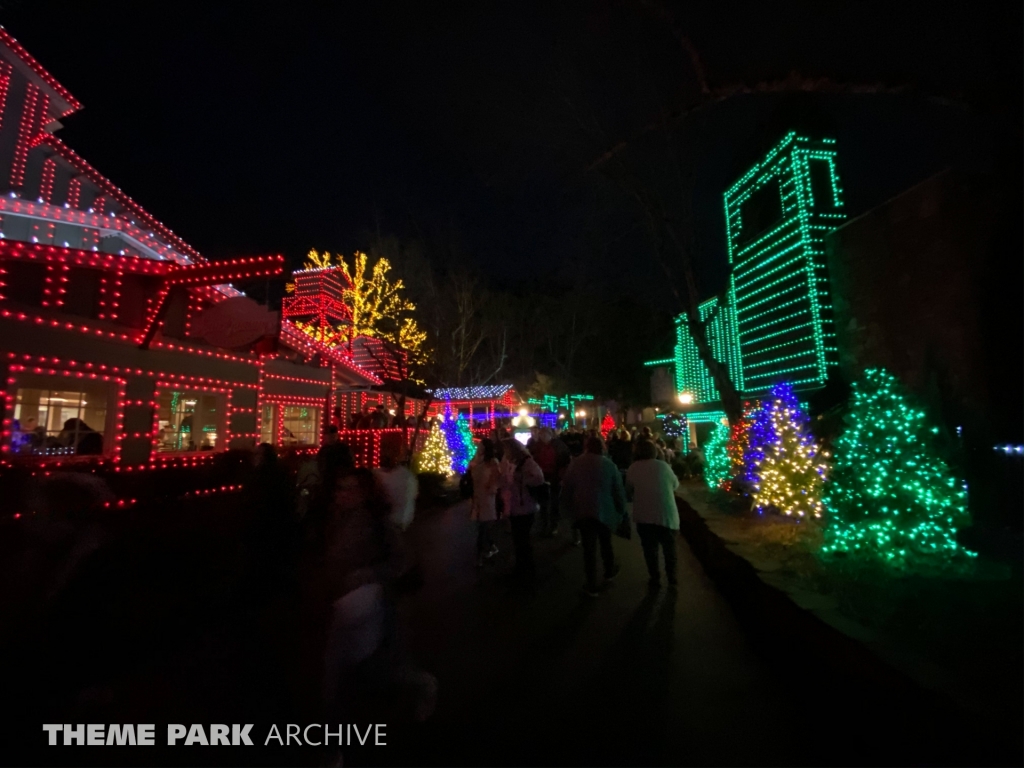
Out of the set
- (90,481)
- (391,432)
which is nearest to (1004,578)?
(90,481)

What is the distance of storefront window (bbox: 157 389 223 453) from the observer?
812cm

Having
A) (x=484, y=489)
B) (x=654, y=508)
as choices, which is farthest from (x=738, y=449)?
(x=484, y=489)

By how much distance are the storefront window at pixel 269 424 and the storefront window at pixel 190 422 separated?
0.85 metres

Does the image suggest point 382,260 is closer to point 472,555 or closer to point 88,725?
point 472,555

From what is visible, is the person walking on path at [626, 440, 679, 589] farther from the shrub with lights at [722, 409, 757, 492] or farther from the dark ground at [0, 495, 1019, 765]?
the shrub with lights at [722, 409, 757, 492]

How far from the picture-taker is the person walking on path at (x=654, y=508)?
5801 millimetres

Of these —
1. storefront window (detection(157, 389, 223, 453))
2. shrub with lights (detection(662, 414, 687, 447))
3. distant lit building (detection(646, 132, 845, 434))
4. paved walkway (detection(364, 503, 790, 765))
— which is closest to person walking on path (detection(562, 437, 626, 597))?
paved walkway (detection(364, 503, 790, 765))

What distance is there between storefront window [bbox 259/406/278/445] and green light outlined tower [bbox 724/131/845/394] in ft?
35.8

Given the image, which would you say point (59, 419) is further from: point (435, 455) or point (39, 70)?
point (435, 455)

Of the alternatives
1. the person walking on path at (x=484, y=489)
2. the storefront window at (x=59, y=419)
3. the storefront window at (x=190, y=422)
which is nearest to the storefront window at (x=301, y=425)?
the storefront window at (x=190, y=422)

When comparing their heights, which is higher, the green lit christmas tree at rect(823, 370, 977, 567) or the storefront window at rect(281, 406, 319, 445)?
the storefront window at rect(281, 406, 319, 445)

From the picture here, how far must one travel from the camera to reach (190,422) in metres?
8.86

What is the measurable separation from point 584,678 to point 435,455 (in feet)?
35.4

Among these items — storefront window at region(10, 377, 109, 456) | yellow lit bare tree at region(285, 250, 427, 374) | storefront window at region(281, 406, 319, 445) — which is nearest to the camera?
storefront window at region(10, 377, 109, 456)
